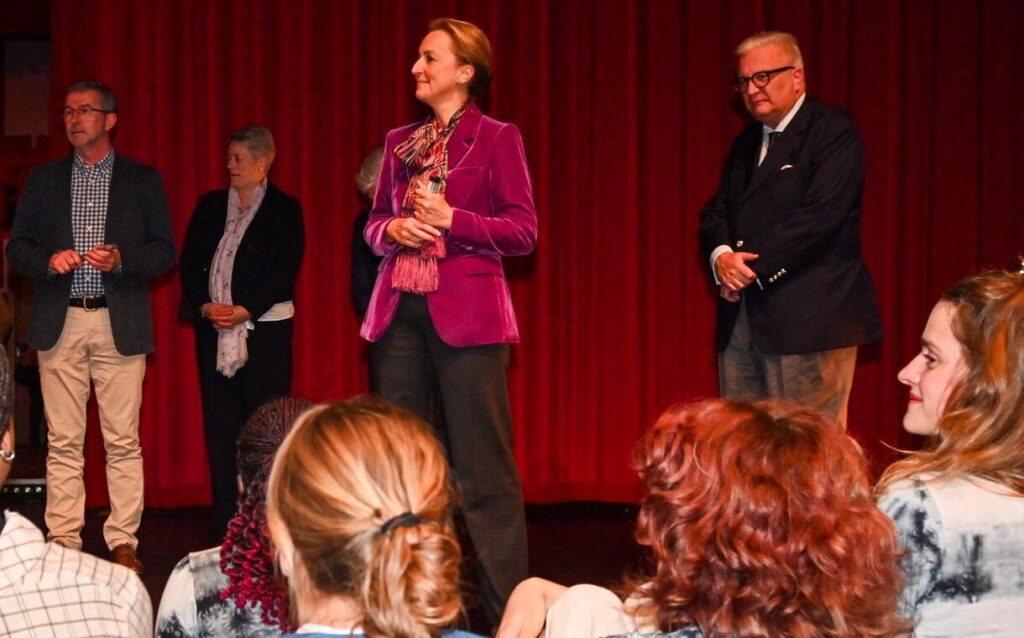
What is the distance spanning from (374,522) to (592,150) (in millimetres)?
4057

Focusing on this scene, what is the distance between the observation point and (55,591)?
141 centimetres

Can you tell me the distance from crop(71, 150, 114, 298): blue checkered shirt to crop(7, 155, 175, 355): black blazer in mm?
20

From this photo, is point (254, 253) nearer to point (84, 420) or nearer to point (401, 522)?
point (84, 420)

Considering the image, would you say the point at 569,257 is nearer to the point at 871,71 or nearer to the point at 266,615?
the point at 871,71

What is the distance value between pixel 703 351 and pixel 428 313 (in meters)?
2.33

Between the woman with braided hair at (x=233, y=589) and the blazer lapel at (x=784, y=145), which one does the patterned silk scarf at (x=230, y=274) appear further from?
the woman with braided hair at (x=233, y=589)

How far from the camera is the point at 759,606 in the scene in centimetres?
130

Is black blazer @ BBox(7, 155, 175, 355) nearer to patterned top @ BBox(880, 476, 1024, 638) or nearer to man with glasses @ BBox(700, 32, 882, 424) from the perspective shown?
man with glasses @ BBox(700, 32, 882, 424)

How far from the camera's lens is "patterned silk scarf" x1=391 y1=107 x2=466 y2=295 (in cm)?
304

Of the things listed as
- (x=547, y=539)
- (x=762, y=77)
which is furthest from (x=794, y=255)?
(x=547, y=539)

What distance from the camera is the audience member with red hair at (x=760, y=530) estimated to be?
1.31 m

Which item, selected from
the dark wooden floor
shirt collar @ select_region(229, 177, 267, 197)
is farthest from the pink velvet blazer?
shirt collar @ select_region(229, 177, 267, 197)

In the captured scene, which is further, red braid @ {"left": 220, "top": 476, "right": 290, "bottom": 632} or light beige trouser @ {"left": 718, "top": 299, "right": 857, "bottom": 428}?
light beige trouser @ {"left": 718, "top": 299, "right": 857, "bottom": 428}

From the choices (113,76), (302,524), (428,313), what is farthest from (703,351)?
(302,524)
